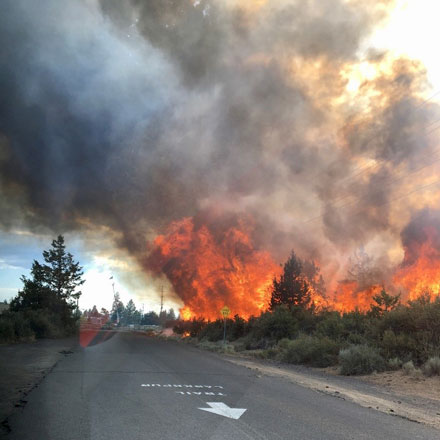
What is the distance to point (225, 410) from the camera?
7621mm

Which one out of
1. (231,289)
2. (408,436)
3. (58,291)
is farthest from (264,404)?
(58,291)

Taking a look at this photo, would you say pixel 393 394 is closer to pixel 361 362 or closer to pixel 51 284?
pixel 361 362

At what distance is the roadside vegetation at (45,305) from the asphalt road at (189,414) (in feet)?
78.6

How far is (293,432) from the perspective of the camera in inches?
244

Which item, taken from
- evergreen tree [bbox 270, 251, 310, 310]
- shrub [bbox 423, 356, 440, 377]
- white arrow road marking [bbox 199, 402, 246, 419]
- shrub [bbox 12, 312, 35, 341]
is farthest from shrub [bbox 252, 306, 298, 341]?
white arrow road marking [bbox 199, 402, 246, 419]

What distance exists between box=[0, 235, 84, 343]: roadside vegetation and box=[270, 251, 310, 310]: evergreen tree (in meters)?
23.7

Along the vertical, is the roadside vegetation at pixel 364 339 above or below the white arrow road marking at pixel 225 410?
above

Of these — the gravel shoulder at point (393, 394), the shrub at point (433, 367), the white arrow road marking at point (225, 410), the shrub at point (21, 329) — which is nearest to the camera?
the white arrow road marking at point (225, 410)

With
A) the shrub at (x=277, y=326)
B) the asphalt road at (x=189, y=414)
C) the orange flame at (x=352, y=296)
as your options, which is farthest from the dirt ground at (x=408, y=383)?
the orange flame at (x=352, y=296)

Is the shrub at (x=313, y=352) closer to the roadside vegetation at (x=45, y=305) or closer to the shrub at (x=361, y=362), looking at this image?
the shrub at (x=361, y=362)

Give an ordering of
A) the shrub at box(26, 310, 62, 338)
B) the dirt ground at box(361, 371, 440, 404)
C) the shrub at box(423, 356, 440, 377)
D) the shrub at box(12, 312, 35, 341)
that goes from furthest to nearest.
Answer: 1. the shrub at box(26, 310, 62, 338)
2. the shrub at box(12, 312, 35, 341)
3. the shrub at box(423, 356, 440, 377)
4. the dirt ground at box(361, 371, 440, 404)

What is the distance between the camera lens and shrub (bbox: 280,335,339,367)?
19.7m

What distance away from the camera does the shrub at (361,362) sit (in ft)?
54.1

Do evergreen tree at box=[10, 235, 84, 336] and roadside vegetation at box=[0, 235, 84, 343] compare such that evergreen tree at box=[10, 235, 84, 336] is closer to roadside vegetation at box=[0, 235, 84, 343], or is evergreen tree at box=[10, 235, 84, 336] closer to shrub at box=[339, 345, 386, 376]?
roadside vegetation at box=[0, 235, 84, 343]
